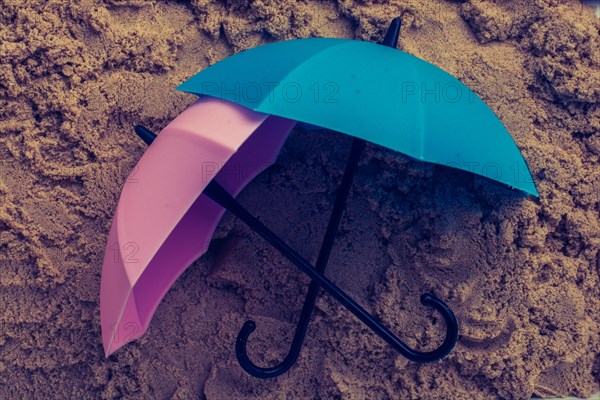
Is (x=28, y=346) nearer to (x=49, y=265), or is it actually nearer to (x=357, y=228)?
(x=49, y=265)

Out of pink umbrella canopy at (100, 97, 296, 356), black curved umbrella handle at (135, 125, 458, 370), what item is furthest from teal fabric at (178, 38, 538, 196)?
black curved umbrella handle at (135, 125, 458, 370)

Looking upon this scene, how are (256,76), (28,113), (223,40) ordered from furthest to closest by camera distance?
(223,40) < (28,113) < (256,76)

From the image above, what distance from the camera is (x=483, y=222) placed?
1.56m

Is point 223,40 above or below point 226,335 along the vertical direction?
above

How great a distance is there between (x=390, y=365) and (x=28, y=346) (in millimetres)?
966

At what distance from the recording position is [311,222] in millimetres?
1630

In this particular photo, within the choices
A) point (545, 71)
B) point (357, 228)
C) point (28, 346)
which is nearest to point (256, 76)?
point (357, 228)

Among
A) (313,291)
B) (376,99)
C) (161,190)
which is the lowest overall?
(313,291)

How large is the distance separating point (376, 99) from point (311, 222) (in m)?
0.56

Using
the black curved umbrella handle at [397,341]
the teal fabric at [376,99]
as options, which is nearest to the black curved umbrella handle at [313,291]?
the black curved umbrella handle at [397,341]

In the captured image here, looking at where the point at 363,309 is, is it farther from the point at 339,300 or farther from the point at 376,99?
the point at 376,99

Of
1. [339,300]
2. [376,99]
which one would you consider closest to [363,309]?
[339,300]

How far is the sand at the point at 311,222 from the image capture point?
5.07 ft

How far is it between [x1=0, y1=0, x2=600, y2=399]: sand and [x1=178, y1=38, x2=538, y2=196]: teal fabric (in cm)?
30
